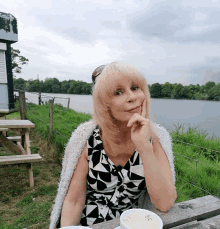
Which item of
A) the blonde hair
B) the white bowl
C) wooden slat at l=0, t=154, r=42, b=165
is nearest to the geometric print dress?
the blonde hair

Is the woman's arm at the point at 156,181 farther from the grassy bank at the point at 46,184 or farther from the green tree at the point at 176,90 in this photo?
the grassy bank at the point at 46,184

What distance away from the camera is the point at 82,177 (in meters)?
1.16

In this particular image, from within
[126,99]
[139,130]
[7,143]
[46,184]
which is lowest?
[46,184]

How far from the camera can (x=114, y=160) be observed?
118cm

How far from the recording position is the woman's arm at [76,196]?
3.61ft

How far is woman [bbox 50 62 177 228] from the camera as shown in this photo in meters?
0.95

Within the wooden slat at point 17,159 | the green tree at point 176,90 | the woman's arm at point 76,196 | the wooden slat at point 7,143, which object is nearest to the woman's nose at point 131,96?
the woman's arm at point 76,196

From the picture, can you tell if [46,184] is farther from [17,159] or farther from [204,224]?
[204,224]

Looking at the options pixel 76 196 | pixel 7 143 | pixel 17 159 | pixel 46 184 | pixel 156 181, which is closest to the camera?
pixel 156 181

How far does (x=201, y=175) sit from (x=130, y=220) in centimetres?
240

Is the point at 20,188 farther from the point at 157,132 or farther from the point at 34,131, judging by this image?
the point at 34,131

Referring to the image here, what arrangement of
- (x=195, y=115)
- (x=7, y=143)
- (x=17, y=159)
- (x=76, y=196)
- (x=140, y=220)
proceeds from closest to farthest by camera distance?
1. (x=140, y=220)
2. (x=76, y=196)
3. (x=17, y=159)
4. (x=7, y=143)
5. (x=195, y=115)

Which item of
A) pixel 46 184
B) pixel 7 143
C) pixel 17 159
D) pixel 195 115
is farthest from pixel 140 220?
pixel 195 115

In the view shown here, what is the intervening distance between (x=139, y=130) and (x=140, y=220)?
0.37m
